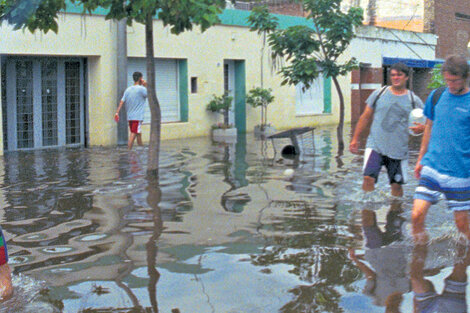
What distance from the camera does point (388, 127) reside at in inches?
322

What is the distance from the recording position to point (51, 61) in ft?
55.7

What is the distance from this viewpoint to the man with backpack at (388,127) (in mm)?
8125

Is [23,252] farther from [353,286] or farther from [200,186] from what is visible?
[200,186]

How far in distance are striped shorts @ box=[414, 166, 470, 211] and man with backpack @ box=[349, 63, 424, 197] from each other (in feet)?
6.33

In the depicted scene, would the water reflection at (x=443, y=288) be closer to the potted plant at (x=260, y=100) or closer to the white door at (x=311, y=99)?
the potted plant at (x=260, y=100)

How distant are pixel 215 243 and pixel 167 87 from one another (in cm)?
1361

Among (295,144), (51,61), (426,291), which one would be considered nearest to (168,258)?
(426,291)

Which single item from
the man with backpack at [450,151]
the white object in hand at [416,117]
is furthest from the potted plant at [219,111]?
the man with backpack at [450,151]

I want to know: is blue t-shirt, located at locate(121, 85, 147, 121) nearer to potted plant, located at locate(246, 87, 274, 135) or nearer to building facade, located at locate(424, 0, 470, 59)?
potted plant, located at locate(246, 87, 274, 135)

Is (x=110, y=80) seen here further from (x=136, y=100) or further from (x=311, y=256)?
(x=311, y=256)

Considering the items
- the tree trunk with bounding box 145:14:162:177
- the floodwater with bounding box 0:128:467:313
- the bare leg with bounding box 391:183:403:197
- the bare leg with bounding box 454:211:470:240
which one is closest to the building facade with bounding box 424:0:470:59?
the floodwater with bounding box 0:128:467:313

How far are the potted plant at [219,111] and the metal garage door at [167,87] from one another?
1.01 m

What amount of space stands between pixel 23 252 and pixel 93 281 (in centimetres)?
127

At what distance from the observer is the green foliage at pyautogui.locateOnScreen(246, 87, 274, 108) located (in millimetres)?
21859
